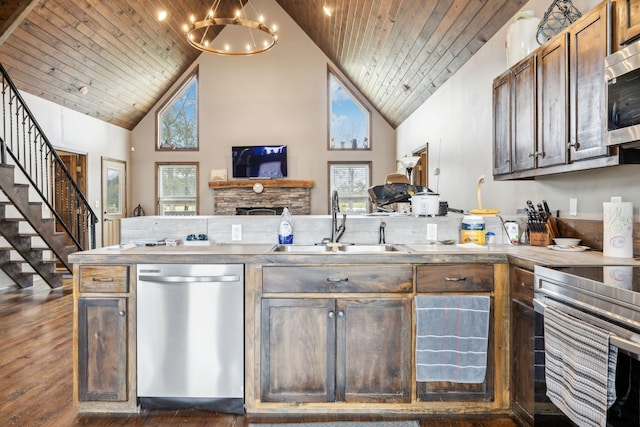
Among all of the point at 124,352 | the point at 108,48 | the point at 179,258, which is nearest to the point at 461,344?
the point at 179,258

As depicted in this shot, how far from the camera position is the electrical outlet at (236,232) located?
2865 mm

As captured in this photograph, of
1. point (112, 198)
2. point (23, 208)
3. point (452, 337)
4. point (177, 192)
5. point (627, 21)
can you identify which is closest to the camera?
point (627, 21)

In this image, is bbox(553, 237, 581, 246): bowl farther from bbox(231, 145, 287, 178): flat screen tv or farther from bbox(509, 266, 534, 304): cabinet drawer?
bbox(231, 145, 287, 178): flat screen tv

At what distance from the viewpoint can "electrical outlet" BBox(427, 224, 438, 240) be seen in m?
2.90

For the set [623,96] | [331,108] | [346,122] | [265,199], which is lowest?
[265,199]

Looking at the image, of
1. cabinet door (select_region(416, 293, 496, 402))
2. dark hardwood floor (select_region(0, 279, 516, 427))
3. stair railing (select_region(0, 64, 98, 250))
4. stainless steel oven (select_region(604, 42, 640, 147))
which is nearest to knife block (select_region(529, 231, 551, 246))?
cabinet door (select_region(416, 293, 496, 402))

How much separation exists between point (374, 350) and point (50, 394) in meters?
2.00

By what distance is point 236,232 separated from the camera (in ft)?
9.41

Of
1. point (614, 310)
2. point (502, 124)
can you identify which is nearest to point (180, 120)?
point (502, 124)

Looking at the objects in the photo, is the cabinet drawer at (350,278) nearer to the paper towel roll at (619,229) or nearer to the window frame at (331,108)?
the paper towel roll at (619,229)

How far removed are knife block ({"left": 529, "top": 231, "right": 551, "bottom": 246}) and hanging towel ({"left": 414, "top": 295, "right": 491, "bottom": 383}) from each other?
71 cm

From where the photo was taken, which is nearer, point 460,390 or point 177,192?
point 460,390

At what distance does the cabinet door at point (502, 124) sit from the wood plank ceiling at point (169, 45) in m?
0.85

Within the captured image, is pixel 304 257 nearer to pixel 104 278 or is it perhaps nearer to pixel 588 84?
pixel 104 278
